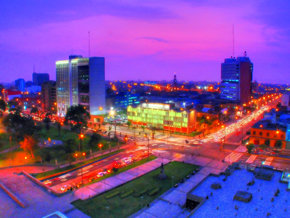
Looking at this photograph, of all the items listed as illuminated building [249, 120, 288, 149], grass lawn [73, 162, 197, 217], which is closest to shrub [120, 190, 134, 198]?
grass lawn [73, 162, 197, 217]

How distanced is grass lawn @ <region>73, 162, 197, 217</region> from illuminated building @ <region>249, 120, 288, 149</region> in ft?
89.5

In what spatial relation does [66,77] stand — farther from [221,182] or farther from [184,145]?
[221,182]

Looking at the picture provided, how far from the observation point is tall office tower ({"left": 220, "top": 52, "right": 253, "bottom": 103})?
151250 mm

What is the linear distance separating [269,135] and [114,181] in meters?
42.6

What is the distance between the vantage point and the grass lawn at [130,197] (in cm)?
3198

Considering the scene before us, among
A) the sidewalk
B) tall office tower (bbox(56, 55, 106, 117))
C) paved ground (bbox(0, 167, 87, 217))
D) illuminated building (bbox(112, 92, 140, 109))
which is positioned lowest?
the sidewalk

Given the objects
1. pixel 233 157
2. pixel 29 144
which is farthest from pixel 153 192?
pixel 29 144

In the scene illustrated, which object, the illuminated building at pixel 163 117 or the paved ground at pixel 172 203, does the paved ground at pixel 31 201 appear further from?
the illuminated building at pixel 163 117

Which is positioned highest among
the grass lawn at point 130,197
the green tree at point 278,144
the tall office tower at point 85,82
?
the tall office tower at point 85,82

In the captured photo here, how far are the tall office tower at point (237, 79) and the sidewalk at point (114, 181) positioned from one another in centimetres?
11496

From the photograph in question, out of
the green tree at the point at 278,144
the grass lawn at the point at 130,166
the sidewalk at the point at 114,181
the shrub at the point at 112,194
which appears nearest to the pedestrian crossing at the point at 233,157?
the green tree at the point at 278,144

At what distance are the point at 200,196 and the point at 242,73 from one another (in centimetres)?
13915

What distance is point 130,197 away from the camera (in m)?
35.9

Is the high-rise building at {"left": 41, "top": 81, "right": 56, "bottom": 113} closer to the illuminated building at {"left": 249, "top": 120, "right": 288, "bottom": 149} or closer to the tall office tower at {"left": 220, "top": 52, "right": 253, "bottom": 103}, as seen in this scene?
the illuminated building at {"left": 249, "top": 120, "right": 288, "bottom": 149}
